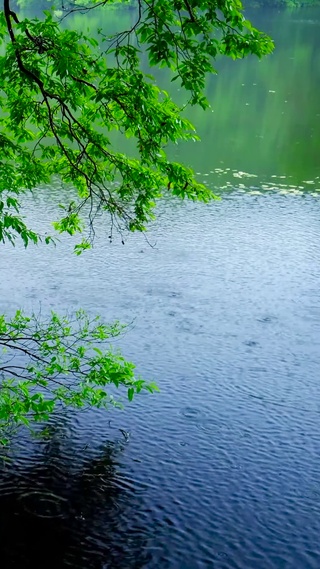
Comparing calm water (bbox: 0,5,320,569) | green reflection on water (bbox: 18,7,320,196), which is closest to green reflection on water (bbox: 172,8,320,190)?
green reflection on water (bbox: 18,7,320,196)

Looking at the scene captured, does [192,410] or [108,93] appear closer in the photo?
[108,93]

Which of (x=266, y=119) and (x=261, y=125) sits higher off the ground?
(x=266, y=119)

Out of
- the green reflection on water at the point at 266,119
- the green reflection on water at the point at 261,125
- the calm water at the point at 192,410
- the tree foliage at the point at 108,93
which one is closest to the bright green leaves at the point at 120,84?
the tree foliage at the point at 108,93

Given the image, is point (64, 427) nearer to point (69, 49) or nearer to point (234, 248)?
point (69, 49)

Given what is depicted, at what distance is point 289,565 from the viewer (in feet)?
32.6

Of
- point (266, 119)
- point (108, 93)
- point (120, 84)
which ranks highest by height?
point (120, 84)

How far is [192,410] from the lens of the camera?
13375 millimetres

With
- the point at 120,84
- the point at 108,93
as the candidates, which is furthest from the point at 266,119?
the point at 108,93

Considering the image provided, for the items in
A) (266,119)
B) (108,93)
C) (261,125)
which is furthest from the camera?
(266,119)

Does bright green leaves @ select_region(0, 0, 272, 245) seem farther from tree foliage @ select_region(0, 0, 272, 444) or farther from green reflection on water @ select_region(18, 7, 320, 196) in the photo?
green reflection on water @ select_region(18, 7, 320, 196)

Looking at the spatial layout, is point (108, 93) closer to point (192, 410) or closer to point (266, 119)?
point (192, 410)

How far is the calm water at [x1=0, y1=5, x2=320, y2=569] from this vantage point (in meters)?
10.4

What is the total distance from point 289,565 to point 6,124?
287 inches

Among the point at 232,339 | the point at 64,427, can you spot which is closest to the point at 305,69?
the point at 232,339
